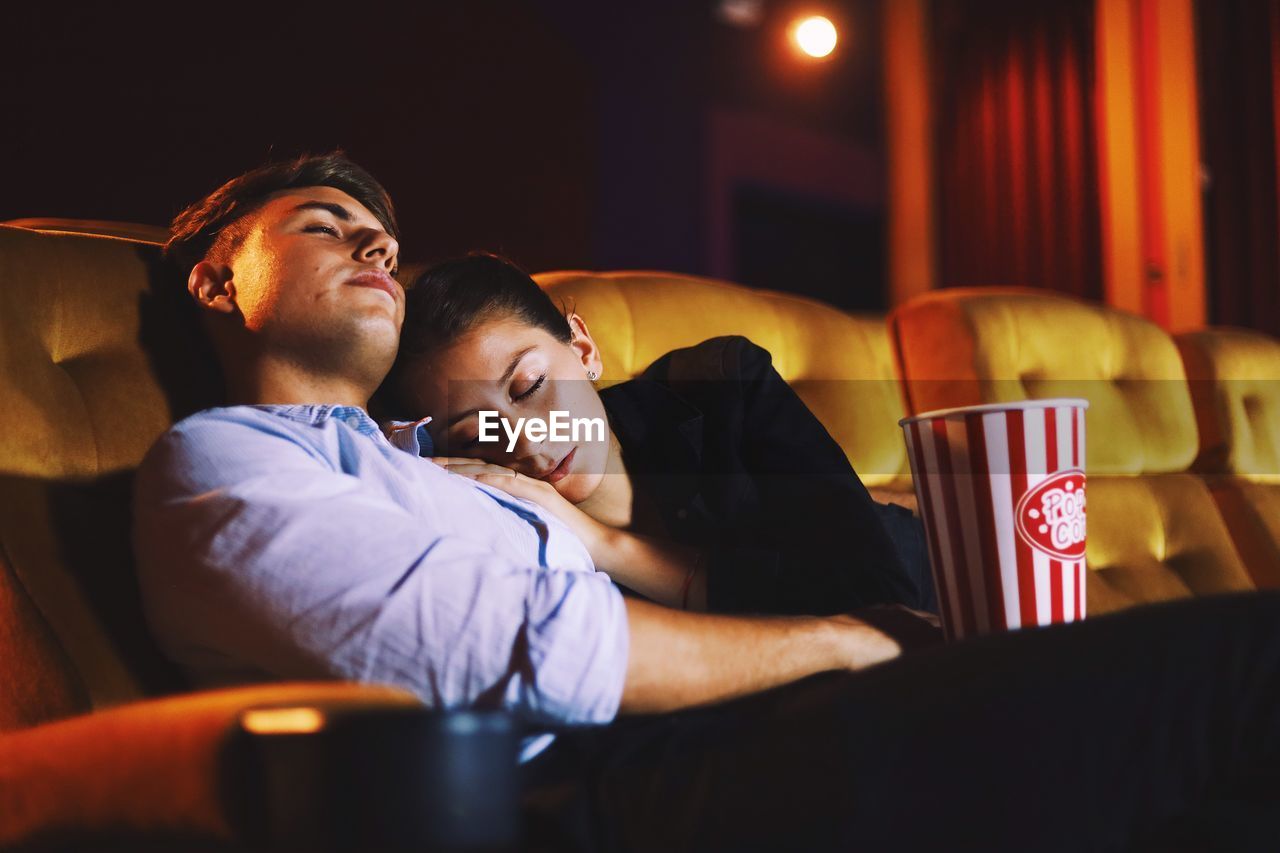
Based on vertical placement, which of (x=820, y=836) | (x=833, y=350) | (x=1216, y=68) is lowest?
(x=820, y=836)

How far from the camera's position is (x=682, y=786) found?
0.70 metres

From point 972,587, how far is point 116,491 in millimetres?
853

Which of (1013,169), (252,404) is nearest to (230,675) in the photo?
(252,404)

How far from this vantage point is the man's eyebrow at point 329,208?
1256 mm

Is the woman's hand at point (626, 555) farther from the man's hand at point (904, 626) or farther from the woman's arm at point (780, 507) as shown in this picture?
the man's hand at point (904, 626)

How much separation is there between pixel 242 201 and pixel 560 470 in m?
0.50

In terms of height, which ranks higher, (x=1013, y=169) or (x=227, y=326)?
(x=1013, y=169)

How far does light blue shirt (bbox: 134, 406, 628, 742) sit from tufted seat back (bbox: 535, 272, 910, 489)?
86cm

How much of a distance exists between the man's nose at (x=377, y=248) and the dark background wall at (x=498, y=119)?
343 mm

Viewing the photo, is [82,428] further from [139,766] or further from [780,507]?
[780,507]

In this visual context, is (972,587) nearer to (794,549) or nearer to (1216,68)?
(794,549)

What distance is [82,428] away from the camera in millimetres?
1108

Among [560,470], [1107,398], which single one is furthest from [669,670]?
[1107,398]

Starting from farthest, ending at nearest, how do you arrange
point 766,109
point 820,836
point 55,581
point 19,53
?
1. point 766,109
2. point 19,53
3. point 55,581
4. point 820,836
